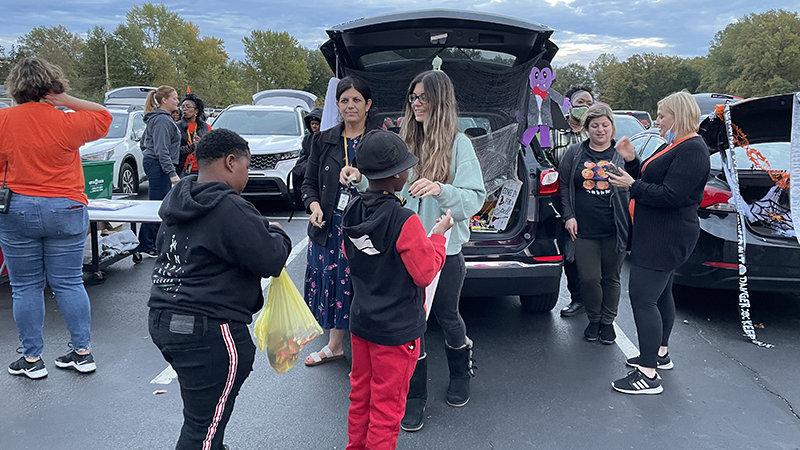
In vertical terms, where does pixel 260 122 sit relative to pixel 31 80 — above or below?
below

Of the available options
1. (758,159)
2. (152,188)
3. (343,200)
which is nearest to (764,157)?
(758,159)

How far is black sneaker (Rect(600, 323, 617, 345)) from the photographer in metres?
4.18

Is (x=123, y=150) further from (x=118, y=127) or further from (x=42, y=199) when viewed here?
(x=42, y=199)

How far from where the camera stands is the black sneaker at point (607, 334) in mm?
4182

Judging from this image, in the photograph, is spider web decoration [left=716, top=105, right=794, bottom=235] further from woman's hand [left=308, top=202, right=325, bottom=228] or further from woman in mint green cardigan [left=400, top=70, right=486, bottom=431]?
woman's hand [left=308, top=202, right=325, bottom=228]

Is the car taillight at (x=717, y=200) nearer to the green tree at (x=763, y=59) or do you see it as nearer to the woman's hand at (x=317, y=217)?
the woman's hand at (x=317, y=217)

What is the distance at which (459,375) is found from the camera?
3178 mm

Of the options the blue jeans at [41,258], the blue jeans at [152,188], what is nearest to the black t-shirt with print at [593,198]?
the blue jeans at [41,258]

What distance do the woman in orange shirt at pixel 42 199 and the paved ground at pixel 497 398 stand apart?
1.37 ft

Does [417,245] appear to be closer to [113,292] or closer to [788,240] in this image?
[788,240]

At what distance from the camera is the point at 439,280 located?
9.73ft

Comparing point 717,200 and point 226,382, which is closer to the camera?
point 226,382

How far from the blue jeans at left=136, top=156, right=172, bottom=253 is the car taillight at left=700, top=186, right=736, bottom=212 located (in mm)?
5628

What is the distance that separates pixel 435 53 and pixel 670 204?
1.94 meters
